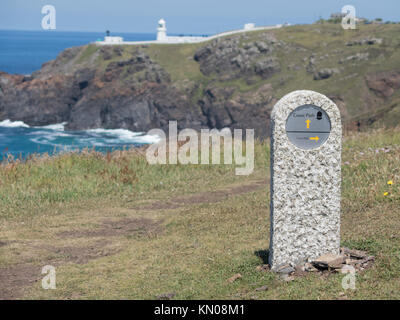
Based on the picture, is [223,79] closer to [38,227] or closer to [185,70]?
[185,70]

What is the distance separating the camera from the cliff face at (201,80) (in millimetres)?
91375

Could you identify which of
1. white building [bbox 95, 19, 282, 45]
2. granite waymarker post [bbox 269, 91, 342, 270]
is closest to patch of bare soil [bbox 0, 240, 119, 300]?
granite waymarker post [bbox 269, 91, 342, 270]

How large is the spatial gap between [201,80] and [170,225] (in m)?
97.8

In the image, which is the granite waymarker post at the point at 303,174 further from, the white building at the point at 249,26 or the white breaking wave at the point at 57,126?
the white building at the point at 249,26

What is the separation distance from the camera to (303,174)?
20.2 ft

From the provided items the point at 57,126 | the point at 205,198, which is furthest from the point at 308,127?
the point at 57,126

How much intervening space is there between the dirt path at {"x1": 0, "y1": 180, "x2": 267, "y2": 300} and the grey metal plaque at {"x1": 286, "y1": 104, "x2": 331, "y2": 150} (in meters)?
3.46

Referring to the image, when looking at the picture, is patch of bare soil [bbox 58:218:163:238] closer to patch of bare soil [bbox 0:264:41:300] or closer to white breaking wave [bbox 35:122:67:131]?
patch of bare soil [bbox 0:264:41:300]

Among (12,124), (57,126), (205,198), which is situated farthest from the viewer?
(57,126)

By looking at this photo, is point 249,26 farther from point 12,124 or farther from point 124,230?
point 124,230

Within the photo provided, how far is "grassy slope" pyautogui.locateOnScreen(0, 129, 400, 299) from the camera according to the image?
6.16m

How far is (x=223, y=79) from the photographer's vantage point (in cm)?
10256

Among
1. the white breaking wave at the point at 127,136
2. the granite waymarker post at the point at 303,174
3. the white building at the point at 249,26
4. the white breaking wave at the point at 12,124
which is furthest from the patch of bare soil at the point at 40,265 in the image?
the white building at the point at 249,26

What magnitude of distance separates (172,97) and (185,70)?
9.60 metres
